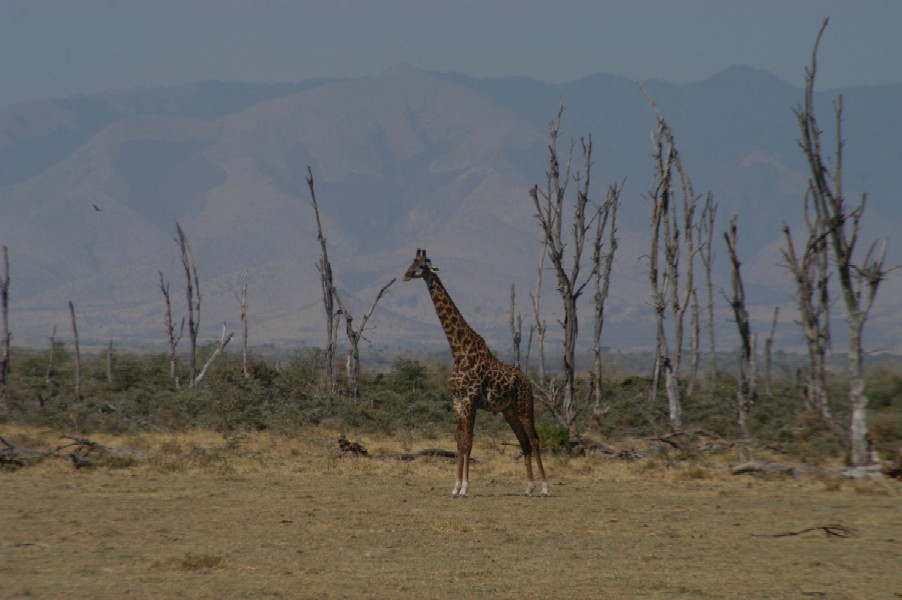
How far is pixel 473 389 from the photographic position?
1788 cm

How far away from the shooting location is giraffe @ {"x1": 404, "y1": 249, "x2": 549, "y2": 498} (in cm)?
1794

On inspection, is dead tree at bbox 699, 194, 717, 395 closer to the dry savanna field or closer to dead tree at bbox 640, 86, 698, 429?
dead tree at bbox 640, 86, 698, 429

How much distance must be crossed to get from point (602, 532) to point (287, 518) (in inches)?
157

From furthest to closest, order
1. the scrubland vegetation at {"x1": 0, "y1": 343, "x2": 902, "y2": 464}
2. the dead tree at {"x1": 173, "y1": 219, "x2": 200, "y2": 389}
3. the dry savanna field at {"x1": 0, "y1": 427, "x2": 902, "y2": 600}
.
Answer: the dead tree at {"x1": 173, "y1": 219, "x2": 200, "y2": 389}
the scrubland vegetation at {"x1": 0, "y1": 343, "x2": 902, "y2": 464}
the dry savanna field at {"x1": 0, "y1": 427, "x2": 902, "y2": 600}

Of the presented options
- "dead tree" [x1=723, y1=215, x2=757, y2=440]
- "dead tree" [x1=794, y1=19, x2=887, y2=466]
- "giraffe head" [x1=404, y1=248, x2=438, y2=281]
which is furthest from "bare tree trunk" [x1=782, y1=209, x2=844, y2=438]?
"giraffe head" [x1=404, y1=248, x2=438, y2=281]

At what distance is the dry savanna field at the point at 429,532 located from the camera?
11.6 metres

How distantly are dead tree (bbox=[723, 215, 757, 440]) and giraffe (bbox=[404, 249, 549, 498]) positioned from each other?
444 inches

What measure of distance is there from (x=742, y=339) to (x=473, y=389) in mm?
18021

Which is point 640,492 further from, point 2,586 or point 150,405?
point 150,405

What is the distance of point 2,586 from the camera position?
36.7ft

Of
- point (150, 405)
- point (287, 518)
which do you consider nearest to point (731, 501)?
point (287, 518)

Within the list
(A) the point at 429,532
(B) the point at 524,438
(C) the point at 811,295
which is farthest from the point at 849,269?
(A) the point at 429,532

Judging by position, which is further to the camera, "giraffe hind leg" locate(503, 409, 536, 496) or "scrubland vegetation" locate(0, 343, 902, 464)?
"scrubland vegetation" locate(0, 343, 902, 464)

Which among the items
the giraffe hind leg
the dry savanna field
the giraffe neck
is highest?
the giraffe neck
